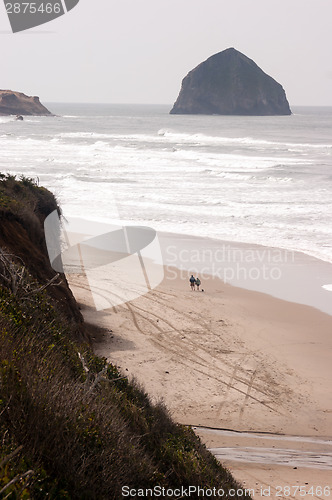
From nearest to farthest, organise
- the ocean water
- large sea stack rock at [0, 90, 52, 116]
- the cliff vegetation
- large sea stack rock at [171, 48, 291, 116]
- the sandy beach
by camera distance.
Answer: the cliff vegetation → the sandy beach → the ocean water → large sea stack rock at [0, 90, 52, 116] → large sea stack rock at [171, 48, 291, 116]

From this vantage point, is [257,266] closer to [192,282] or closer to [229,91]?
[192,282]

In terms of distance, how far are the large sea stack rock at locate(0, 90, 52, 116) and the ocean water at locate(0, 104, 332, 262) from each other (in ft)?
334

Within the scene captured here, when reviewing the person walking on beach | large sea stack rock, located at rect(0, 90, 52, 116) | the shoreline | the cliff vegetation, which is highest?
large sea stack rock, located at rect(0, 90, 52, 116)

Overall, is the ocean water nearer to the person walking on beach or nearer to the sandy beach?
the person walking on beach

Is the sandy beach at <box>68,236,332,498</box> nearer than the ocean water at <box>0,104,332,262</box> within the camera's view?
Yes

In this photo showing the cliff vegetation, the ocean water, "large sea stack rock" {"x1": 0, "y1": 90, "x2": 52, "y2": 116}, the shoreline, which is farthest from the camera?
"large sea stack rock" {"x1": 0, "y1": 90, "x2": 52, "y2": 116}

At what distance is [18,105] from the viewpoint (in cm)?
17138

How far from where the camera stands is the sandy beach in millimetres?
8797

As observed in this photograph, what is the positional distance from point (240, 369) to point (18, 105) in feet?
576

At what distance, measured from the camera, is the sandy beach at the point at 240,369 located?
8797 millimetres

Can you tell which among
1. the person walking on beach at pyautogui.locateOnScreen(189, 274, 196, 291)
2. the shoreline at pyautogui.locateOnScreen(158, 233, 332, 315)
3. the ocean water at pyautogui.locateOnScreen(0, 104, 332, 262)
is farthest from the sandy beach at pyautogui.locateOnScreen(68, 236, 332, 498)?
the ocean water at pyautogui.locateOnScreen(0, 104, 332, 262)

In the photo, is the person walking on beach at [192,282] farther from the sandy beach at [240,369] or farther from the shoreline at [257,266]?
the shoreline at [257,266]

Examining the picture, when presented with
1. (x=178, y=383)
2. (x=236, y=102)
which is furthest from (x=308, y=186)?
(x=236, y=102)

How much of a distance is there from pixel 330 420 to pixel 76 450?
7.80m
